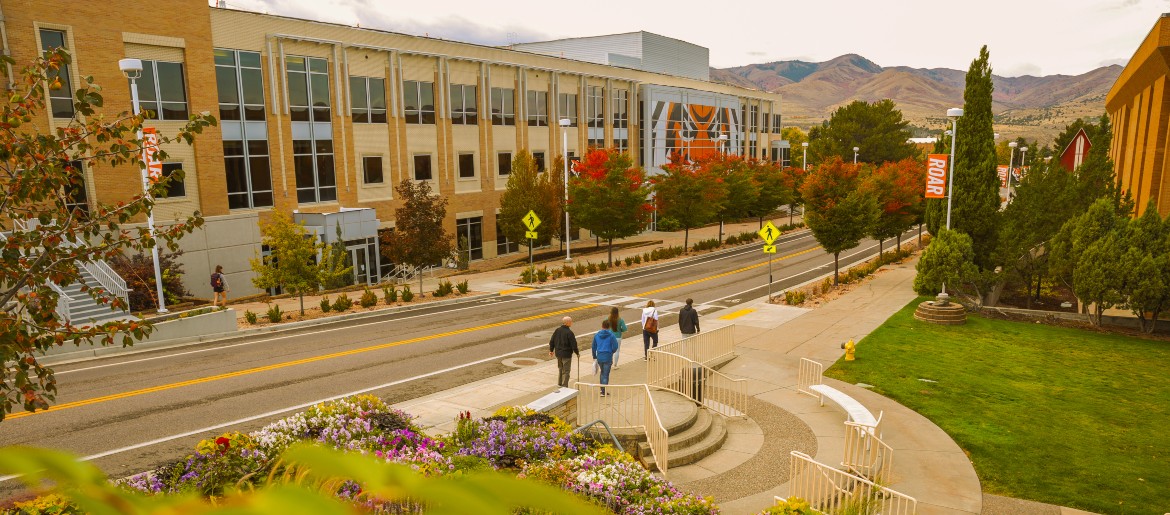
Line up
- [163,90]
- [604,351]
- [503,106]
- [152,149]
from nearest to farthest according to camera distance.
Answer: [152,149]
[604,351]
[163,90]
[503,106]

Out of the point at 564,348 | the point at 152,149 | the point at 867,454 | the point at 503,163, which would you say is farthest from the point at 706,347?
the point at 503,163

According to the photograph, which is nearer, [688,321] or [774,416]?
[774,416]

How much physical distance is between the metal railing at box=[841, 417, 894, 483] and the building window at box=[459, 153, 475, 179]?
37.5 metres

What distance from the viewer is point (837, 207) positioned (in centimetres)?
3262

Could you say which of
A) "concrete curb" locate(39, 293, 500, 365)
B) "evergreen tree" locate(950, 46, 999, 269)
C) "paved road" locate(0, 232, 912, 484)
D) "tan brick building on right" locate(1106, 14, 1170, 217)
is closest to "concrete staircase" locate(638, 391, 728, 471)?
"paved road" locate(0, 232, 912, 484)

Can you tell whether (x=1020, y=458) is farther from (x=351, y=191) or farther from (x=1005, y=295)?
(x=351, y=191)

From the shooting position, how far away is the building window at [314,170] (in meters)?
36.5

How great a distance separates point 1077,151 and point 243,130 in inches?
1899

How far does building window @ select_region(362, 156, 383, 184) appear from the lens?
3994cm

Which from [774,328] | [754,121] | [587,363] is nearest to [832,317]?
[774,328]

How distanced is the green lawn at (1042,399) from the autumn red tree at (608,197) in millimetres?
18737

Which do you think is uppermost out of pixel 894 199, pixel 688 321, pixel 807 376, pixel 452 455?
pixel 894 199

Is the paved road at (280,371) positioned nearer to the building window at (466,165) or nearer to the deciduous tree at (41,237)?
the deciduous tree at (41,237)

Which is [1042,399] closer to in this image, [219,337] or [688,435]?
[688,435]
